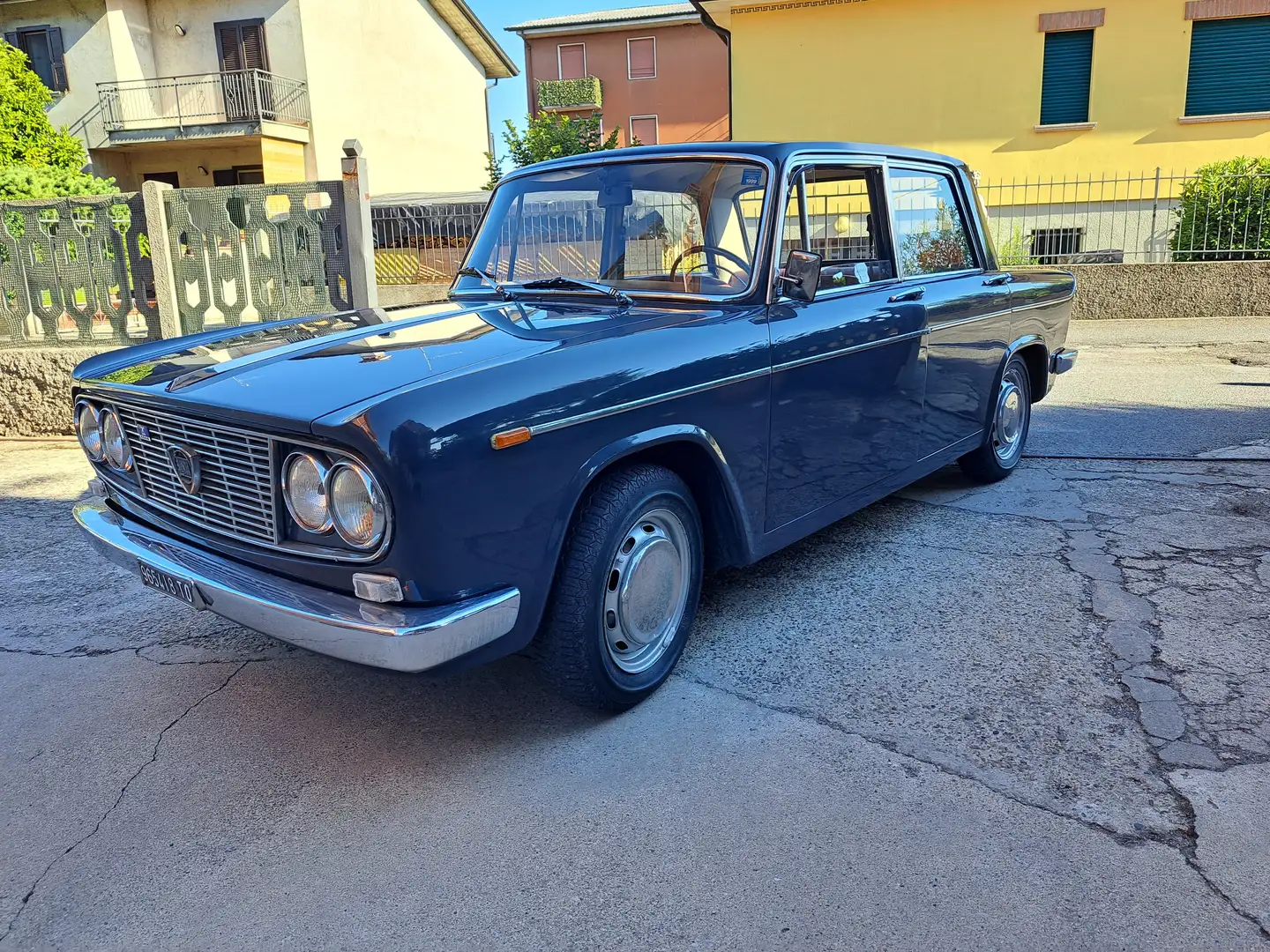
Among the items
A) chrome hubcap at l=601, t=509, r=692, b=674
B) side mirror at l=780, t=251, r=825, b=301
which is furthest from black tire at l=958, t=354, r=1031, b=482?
chrome hubcap at l=601, t=509, r=692, b=674

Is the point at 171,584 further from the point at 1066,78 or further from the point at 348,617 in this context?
the point at 1066,78

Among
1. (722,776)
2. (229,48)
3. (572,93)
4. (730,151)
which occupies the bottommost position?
(722,776)

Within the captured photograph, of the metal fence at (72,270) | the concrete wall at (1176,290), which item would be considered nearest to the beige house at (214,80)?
the metal fence at (72,270)

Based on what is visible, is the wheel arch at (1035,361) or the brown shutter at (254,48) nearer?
the wheel arch at (1035,361)

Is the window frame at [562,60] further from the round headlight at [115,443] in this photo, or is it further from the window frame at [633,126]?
the round headlight at [115,443]

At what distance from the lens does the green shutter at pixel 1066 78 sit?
16688mm

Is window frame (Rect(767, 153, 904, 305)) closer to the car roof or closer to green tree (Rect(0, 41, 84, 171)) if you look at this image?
the car roof

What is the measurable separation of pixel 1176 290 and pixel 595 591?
12.7 m

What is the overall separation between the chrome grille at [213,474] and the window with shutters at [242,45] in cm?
2645

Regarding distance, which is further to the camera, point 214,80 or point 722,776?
point 214,80

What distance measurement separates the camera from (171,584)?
9.32 ft

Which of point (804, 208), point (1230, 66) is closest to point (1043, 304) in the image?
point (804, 208)

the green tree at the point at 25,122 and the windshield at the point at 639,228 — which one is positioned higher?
the green tree at the point at 25,122

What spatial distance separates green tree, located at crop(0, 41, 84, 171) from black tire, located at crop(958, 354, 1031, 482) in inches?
893
